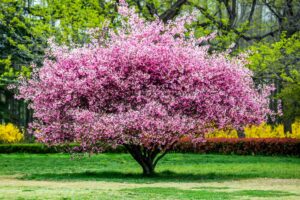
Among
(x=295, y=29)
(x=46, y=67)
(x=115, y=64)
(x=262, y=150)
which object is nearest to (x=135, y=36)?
(x=115, y=64)

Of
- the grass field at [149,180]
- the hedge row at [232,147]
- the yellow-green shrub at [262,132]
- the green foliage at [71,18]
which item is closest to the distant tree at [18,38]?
the green foliage at [71,18]

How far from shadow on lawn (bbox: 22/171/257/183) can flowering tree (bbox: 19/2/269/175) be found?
29.7 inches

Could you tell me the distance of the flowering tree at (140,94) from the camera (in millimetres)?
17203

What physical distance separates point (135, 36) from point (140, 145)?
9.13 ft

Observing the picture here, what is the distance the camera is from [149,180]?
1703 cm

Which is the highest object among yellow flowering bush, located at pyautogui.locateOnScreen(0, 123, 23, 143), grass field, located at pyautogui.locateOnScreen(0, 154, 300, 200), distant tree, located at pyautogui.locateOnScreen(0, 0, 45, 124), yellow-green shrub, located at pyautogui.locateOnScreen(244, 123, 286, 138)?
distant tree, located at pyautogui.locateOnScreen(0, 0, 45, 124)

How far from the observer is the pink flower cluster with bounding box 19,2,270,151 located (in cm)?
1720

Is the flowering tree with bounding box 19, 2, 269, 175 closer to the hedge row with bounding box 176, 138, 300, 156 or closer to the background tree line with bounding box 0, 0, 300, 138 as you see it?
the background tree line with bounding box 0, 0, 300, 138

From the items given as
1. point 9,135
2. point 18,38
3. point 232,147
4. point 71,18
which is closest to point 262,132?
point 232,147

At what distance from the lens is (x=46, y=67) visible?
1828cm

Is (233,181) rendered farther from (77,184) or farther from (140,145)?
(77,184)

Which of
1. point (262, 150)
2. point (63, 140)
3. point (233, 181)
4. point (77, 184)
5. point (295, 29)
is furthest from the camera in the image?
point (295, 29)

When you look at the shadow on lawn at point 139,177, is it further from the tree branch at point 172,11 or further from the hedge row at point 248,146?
the tree branch at point 172,11

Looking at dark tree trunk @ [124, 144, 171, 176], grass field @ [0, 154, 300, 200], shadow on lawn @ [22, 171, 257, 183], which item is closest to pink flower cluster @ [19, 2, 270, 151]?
dark tree trunk @ [124, 144, 171, 176]
